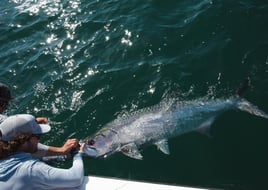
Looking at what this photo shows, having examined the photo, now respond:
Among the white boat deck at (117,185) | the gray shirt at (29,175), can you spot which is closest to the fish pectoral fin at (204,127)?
the white boat deck at (117,185)

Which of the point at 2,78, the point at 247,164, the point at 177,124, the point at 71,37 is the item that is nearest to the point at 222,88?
the point at 177,124

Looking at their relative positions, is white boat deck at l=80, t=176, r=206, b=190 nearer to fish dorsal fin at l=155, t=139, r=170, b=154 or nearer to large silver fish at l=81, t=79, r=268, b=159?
large silver fish at l=81, t=79, r=268, b=159

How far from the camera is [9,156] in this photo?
5.06 m

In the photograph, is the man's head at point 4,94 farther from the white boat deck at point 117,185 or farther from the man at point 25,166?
the white boat deck at point 117,185

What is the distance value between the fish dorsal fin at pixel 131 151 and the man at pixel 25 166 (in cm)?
244

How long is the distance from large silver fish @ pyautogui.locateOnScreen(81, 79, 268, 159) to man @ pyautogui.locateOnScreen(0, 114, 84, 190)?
8.48 ft

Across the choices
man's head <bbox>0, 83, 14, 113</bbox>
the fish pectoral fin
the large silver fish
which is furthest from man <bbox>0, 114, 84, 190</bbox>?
the fish pectoral fin

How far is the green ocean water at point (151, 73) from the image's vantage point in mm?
7770

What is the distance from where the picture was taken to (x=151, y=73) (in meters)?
10.0

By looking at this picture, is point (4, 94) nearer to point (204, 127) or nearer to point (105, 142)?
point (105, 142)

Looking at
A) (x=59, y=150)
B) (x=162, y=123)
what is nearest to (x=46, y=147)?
(x=59, y=150)

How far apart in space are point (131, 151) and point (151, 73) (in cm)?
279

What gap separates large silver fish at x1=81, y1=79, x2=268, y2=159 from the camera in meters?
7.99

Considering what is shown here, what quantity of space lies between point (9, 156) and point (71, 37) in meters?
7.72
